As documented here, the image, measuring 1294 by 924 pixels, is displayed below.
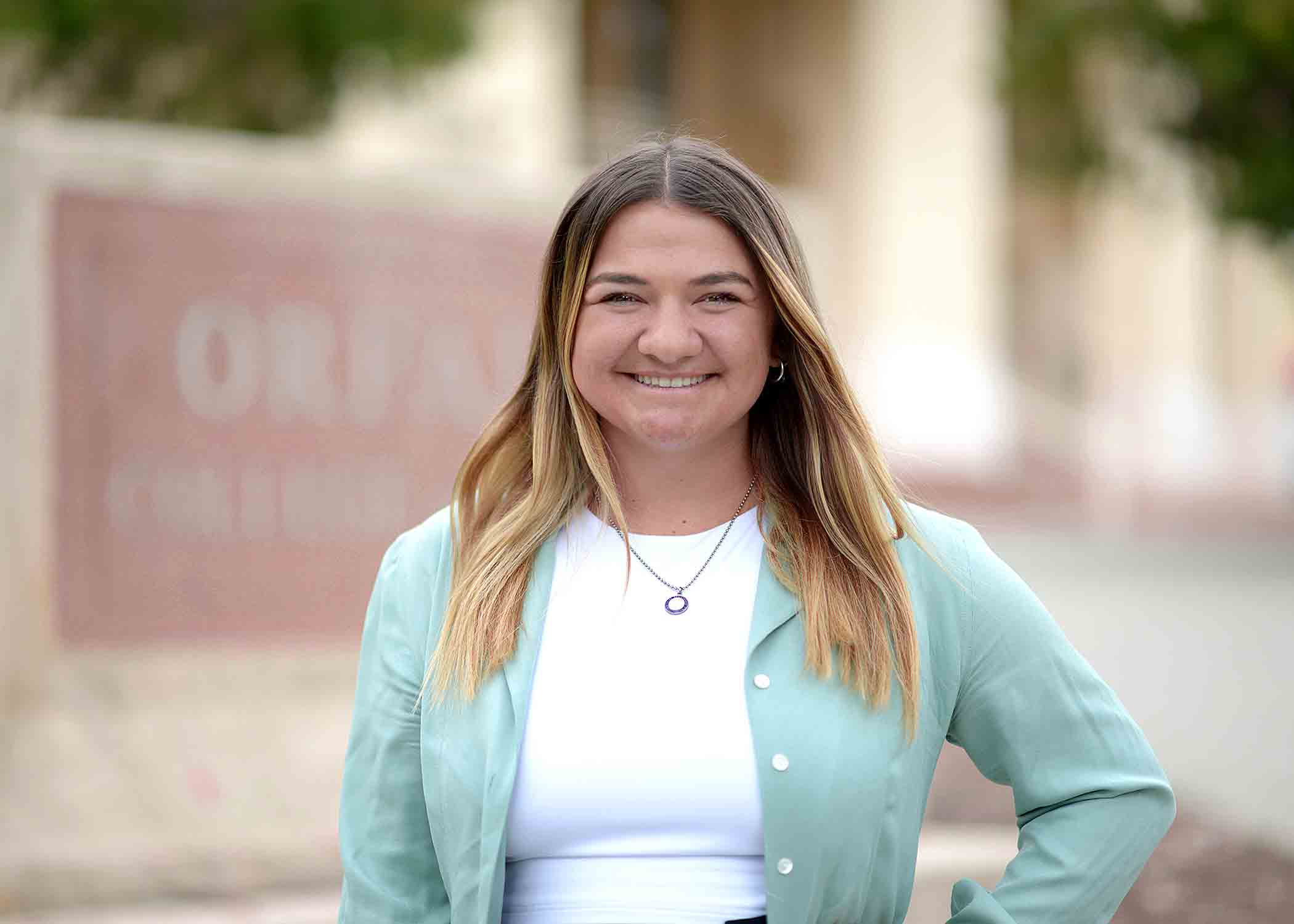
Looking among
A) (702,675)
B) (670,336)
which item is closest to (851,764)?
(702,675)

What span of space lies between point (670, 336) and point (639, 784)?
2.01 feet

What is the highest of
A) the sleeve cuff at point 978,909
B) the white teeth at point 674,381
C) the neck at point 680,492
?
the white teeth at point 674,381

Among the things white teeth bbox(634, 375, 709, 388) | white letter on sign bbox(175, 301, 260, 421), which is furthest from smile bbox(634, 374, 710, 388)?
white letter on sign bbox(175, 301, 260, 421)

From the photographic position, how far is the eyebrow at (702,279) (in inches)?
81.4

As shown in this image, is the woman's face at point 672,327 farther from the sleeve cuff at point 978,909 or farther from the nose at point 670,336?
the sleeve cuff at point 978,909

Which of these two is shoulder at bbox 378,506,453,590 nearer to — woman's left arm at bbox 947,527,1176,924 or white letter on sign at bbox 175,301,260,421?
woman's left arm at bbox 947,527,1176,924

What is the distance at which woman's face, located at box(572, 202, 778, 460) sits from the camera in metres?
2.06

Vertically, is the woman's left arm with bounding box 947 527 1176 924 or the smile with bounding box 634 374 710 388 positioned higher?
the smile with bounding box 634 374 710 388

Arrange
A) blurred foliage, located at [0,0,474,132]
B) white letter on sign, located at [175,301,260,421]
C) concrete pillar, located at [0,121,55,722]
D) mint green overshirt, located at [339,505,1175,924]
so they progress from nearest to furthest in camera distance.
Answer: mint green overshirt, located at [339,505,1175,924] < concrete pillar, located at [0,121,55,722] < white letter on sign, located at [175,301,260,421] < blurred foliage, located at [0,0,474,132]

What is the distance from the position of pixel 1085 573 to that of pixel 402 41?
6904 millimetres

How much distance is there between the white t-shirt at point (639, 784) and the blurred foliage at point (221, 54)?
9311 millimetres

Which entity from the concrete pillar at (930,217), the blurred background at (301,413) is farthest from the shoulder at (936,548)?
the concrete pillar at (930,217)

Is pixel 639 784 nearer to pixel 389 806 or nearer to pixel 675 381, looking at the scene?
pixel 389 806

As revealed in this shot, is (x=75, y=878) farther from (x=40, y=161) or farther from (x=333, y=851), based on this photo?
(x=40, y=161)
